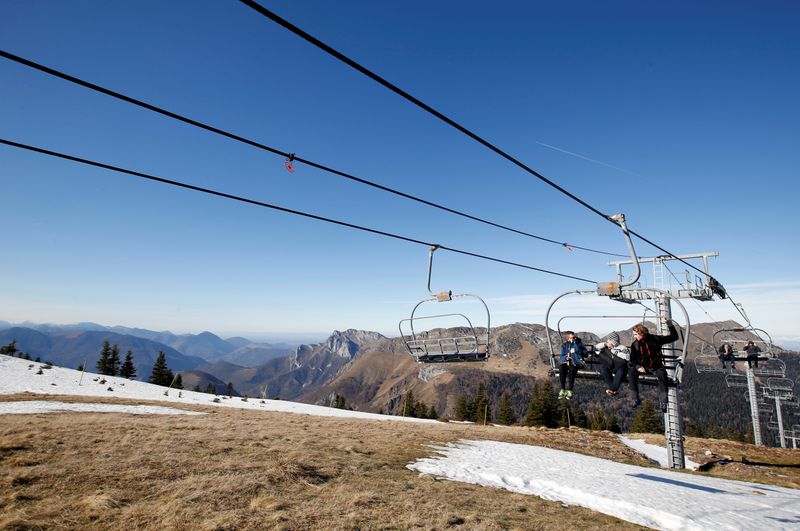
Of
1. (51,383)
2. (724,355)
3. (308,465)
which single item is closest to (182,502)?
(308,465)

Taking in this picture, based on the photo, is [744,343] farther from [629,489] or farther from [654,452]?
[629,489]

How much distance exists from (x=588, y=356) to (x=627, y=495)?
5.25m

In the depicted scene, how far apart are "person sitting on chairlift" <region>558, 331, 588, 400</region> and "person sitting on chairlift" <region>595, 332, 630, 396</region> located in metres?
0.69

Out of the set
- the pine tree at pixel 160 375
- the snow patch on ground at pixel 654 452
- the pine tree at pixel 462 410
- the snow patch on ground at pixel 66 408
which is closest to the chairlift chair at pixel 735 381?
the snow patch on ground at pixel 654 452

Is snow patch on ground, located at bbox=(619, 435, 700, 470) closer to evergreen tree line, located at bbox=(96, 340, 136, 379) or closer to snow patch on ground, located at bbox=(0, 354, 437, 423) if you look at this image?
snow patch on ground, located at bbox=(0, 354, 437, 423)

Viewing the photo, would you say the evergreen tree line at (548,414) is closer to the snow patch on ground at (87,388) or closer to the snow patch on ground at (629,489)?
the snow patch on ground at (87,388)

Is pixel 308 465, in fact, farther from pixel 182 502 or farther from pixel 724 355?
pixel 724 355

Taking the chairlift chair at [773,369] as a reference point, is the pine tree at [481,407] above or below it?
below

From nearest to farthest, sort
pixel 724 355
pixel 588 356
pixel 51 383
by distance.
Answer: pixel 588 356 < pixel 724 355 < pixel 51 383

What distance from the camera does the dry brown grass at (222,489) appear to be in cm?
932

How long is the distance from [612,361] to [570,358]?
→ 1542mm

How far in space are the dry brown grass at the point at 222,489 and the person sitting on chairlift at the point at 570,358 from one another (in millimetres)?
4696

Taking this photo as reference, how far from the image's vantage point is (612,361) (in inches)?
587

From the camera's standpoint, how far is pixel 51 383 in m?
43.1
